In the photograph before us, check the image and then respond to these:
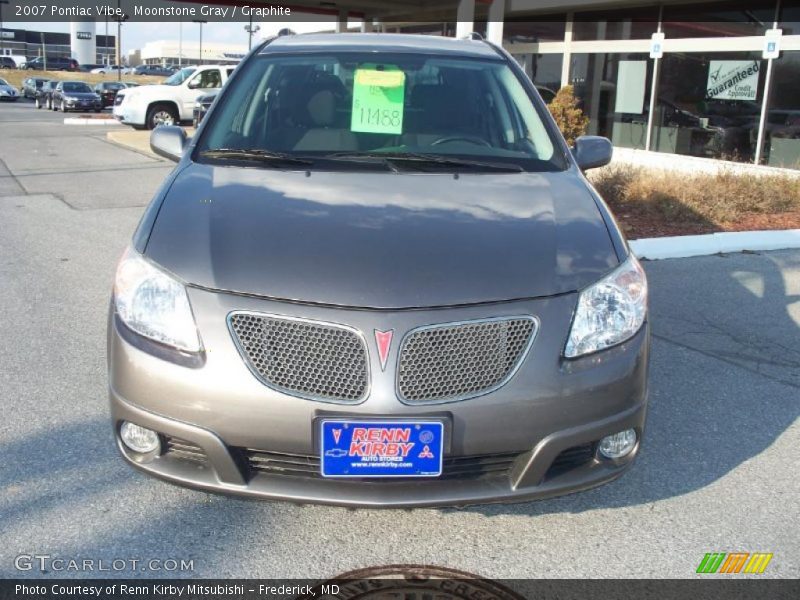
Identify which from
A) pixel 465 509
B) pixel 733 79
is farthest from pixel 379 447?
pixel 733 79

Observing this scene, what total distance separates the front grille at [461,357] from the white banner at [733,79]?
13264 millimetres

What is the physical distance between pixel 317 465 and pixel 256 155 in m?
1.64

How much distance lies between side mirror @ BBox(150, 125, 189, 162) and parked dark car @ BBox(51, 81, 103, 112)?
3339cm

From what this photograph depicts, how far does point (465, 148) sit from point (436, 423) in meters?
1.77

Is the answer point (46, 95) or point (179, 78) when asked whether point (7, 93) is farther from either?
point (179, 78)

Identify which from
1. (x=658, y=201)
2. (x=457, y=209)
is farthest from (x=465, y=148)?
(x=658, y=201)

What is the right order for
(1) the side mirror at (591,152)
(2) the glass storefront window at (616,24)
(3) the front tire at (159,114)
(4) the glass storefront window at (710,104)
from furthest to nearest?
(3) the front tire at (159,114) < (2) the glass storefront window at (616,24) < (4) the glass storefront window at (710,104) < (1) the side mirror at (591,152)

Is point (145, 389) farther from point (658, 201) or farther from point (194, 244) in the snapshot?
point (658, 201)

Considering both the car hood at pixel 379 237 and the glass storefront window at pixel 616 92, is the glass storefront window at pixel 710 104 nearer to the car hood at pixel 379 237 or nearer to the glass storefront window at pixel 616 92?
the glass storefront window at pixel 616 92

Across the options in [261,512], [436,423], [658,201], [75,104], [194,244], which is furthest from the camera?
[75,104]

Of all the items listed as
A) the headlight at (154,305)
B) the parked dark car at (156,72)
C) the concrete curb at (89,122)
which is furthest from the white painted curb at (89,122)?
the parked dark car at (156,72)

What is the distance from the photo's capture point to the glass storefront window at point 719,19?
44.7 feet

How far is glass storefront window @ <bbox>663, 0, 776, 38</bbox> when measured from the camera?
13.6 m

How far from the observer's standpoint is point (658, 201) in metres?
8.83
